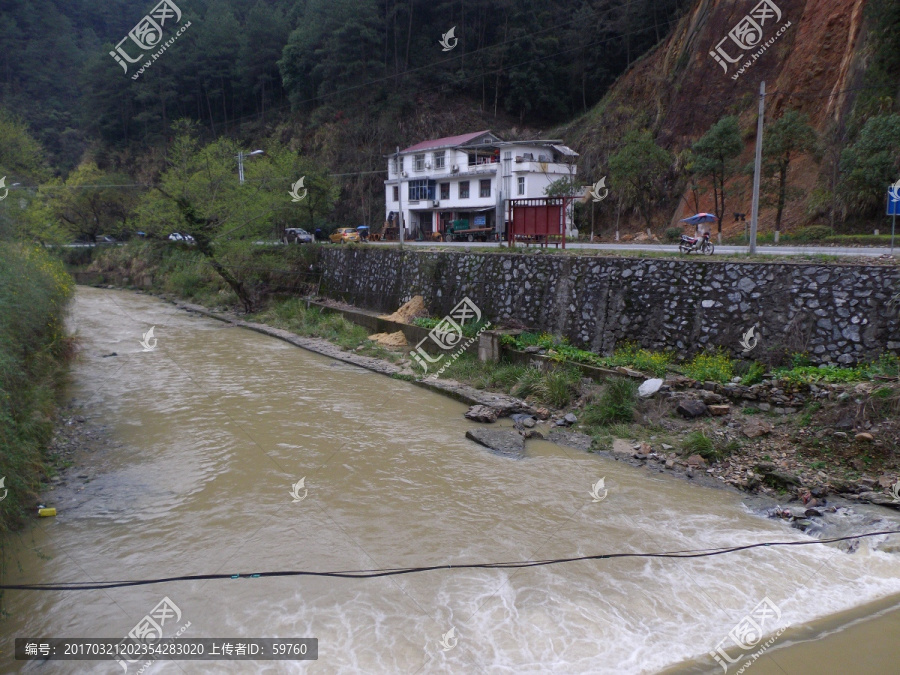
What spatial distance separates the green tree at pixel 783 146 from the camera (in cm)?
2117

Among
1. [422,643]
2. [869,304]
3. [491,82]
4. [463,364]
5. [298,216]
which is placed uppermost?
[491,82]

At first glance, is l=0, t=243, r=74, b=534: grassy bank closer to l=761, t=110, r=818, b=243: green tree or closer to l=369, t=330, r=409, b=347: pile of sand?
l=369, t=330, r=409, b=347: pile of sand

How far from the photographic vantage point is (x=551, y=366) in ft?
46.4

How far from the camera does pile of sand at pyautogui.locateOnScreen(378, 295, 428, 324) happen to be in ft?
67.2

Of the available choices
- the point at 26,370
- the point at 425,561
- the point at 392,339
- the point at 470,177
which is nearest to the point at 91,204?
the point at 470,177

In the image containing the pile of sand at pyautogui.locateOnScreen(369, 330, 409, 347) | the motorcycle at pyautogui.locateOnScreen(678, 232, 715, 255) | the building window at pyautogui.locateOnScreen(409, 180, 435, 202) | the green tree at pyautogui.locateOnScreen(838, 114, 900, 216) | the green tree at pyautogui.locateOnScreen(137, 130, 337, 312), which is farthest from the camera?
the building window at pyautogui.locateOnScreen(409, 180, 435, 202)

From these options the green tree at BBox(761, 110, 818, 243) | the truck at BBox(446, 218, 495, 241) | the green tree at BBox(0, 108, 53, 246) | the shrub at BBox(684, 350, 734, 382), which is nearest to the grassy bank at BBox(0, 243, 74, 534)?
the green tree at BBox(0, 108, 53, 246)

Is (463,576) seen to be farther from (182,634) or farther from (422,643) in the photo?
(182,634)

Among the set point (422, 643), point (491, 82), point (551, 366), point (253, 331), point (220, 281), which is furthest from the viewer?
point (491, 82)

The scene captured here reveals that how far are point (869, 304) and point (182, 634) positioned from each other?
38.2 feet

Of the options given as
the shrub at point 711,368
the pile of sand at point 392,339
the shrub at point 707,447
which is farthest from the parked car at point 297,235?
the shrub at point 707,447

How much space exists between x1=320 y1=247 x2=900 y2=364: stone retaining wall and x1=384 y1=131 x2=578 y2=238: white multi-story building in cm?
1968

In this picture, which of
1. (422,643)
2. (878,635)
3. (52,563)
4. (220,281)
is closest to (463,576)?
(422,643)

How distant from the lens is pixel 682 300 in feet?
43.9
